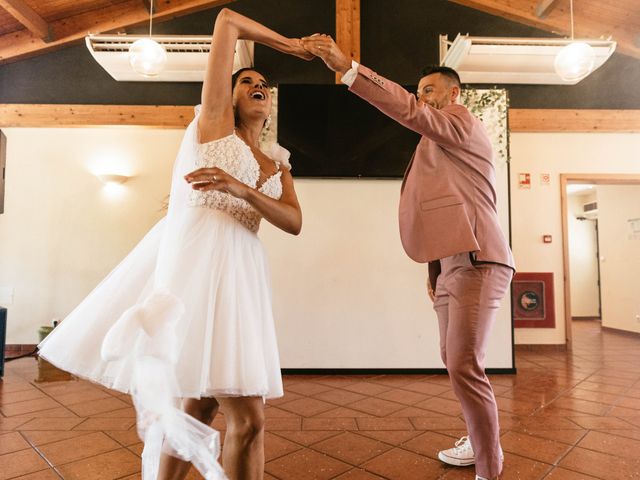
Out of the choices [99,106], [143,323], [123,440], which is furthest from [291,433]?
[99,106]

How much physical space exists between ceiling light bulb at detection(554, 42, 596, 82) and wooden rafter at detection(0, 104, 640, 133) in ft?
4.58

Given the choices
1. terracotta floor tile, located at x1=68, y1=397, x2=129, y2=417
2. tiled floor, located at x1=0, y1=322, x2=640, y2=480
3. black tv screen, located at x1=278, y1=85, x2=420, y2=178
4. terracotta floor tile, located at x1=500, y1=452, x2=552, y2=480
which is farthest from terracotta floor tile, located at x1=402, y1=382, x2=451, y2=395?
terracotta floor tile, located at x1=68, y1=397, x2=129, y2=417

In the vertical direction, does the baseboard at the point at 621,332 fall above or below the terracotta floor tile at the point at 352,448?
below

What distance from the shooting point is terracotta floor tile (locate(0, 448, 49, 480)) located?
194cm


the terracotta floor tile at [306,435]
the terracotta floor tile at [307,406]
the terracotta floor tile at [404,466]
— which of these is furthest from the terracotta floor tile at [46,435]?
the terracotta floor tile at [404,466]

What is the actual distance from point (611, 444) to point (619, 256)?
560cm

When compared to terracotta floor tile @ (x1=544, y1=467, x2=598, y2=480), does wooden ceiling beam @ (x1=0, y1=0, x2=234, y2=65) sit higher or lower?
higher

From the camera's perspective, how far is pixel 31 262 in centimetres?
536

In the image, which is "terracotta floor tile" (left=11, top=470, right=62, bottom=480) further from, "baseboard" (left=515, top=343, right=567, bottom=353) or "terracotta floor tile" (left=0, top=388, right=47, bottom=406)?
"baseboard" (left=515, top=343, right=567, bottom=353)

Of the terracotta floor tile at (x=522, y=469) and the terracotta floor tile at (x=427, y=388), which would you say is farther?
the terracotta floor tile at (x=427, y=388)

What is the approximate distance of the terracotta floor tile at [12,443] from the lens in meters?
2.22

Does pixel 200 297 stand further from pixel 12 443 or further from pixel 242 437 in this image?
pixel 12 443

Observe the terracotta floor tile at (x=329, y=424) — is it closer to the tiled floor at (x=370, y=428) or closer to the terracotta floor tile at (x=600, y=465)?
the tiled floor at (x=370, y=428)

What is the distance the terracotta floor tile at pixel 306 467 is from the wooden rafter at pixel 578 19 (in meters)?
5.82
